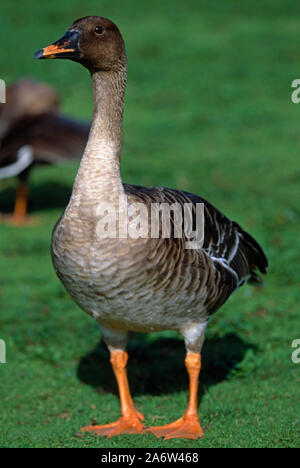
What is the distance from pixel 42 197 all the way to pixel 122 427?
20.9 feet

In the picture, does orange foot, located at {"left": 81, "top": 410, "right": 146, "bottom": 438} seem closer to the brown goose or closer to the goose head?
the brown goose

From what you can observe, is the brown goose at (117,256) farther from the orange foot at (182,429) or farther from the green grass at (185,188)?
the green grass at (185,188)

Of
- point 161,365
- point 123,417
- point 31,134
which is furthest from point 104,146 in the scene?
point 31,134

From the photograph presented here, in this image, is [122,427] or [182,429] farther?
[122,427]

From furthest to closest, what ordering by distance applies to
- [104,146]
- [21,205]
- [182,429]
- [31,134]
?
[31,134], [21,205], [182,429], [104,146]

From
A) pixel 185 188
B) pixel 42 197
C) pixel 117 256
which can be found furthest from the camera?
pixel 42 197

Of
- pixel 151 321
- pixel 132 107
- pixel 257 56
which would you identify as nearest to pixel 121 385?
pixel 151 321

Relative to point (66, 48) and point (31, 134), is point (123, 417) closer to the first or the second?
point (66, 48)

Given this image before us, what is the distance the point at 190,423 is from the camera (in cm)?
479

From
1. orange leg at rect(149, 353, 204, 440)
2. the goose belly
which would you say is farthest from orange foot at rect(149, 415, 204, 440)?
the goose belly

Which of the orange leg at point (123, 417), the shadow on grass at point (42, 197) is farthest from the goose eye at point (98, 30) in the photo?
the shadow on grass at point (42, 197)

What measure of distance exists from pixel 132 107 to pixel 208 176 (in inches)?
159

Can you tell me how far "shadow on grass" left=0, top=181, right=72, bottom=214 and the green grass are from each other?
0.03 meters

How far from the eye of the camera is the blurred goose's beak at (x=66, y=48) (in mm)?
4285
